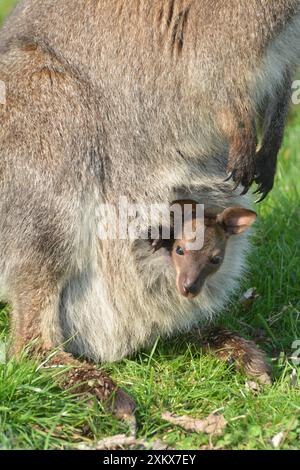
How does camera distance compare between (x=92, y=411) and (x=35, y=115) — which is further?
(x=35, y=115)

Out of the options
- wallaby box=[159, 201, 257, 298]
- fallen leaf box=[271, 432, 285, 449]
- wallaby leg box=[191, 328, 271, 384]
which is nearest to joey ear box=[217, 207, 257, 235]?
wallaby box=[159, 201, 257, 298]

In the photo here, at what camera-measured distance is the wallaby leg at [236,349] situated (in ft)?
15.5

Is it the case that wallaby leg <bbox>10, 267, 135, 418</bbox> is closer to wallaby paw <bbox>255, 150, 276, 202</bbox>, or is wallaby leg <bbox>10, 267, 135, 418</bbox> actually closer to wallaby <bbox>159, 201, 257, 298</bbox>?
wallaby <bbox>159, 201, 257, 298</bbox>

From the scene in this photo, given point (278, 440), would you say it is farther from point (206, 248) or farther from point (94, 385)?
point (206, 248)

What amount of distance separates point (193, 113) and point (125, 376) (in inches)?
54.6

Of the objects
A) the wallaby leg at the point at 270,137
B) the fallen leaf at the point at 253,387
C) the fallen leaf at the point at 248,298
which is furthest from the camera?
the fallen leaf at the point at 248,298

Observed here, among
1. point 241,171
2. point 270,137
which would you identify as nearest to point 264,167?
point 270,137

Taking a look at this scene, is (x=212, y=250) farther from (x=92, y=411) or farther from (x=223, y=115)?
(x=92, y=411)

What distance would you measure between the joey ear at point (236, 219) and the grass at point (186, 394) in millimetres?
710

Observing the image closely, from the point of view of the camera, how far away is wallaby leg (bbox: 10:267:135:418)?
446 centimetres

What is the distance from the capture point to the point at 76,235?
4.50 meters

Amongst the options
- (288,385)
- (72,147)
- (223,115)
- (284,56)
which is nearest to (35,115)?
(72,147)

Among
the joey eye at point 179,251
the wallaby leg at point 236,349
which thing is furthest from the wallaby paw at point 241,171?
the wallaby leg at point 236,349

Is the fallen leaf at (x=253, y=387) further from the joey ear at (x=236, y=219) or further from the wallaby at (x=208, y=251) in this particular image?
the joey ear at (x=236, y=219)
